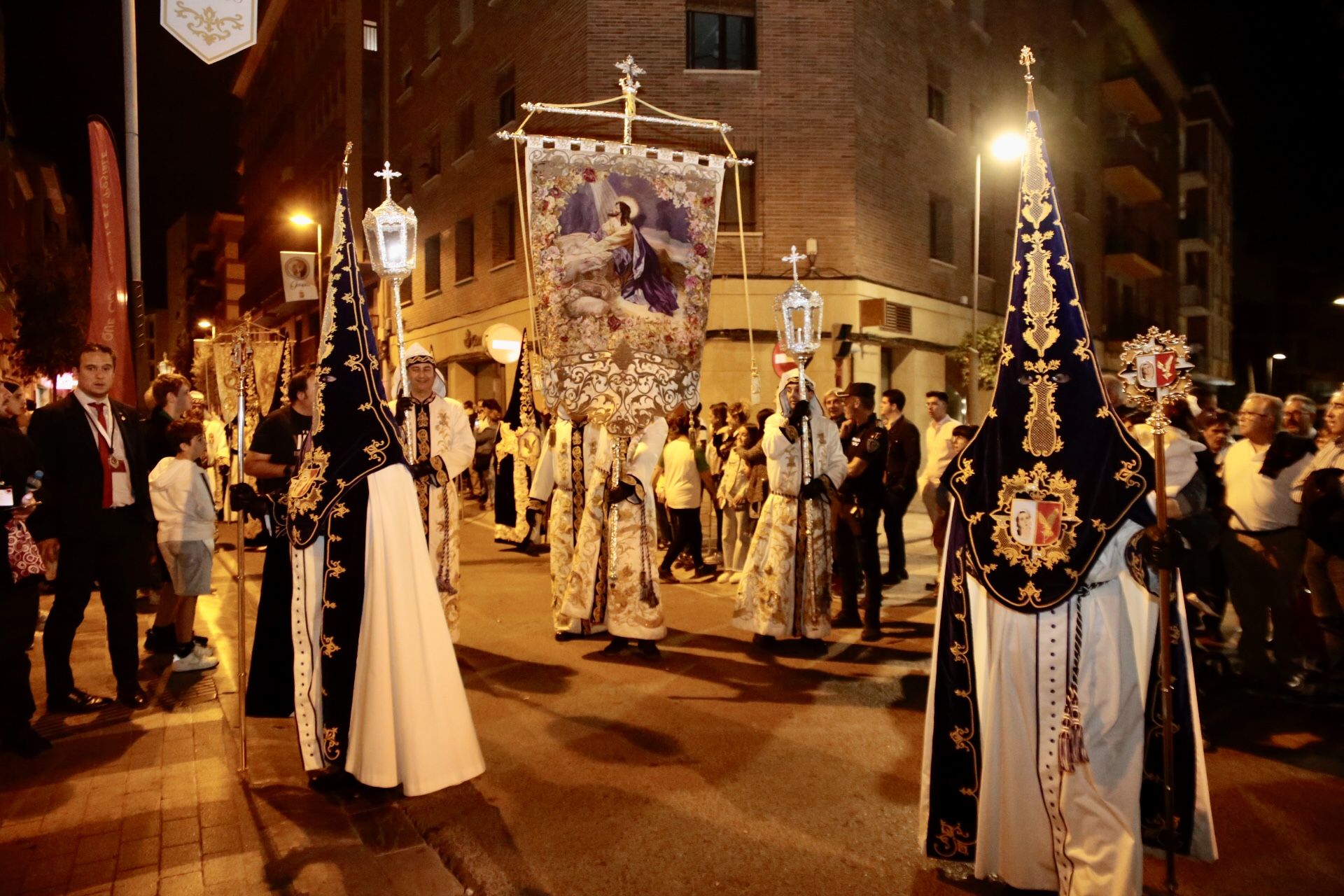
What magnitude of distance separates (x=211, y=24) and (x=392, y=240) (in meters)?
3.13

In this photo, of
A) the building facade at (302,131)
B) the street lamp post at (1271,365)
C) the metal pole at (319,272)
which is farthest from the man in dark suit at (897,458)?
the street lamp post at (1271,365)

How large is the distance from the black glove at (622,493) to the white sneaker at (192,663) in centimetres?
310

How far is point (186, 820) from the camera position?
4160 millimetres

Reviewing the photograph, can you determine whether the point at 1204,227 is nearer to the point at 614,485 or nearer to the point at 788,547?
the point at 788,547

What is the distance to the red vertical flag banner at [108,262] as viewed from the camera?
8.87 metres

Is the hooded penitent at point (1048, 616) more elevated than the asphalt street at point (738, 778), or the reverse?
the hooded penitent at point (1048, 616)

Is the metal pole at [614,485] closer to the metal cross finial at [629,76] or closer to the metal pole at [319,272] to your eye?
the metal pole at [319,272]

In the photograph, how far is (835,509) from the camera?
7.69 meters

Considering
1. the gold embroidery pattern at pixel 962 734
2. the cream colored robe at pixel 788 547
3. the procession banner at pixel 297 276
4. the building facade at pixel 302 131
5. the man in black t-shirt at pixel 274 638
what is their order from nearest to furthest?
the gold embroidery pattern at pixel 962 734, the man in black t-shirt at pixel 274 638, the cream colored robe at pixel 788 547, the procession banner at pixel 297 276, the building facade at pixel 302 131

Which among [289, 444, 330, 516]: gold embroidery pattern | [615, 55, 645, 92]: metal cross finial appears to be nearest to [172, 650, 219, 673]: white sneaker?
[289, 444, 330, 516]: gold embroidery pattern

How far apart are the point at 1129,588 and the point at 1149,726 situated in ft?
1.77

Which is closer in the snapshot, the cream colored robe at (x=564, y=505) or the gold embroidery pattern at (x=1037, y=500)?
the gold embroidery pattern at (x=1037, y=500)

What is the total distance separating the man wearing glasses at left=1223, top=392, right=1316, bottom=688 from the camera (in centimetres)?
613

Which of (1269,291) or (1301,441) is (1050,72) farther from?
(1269,291)
